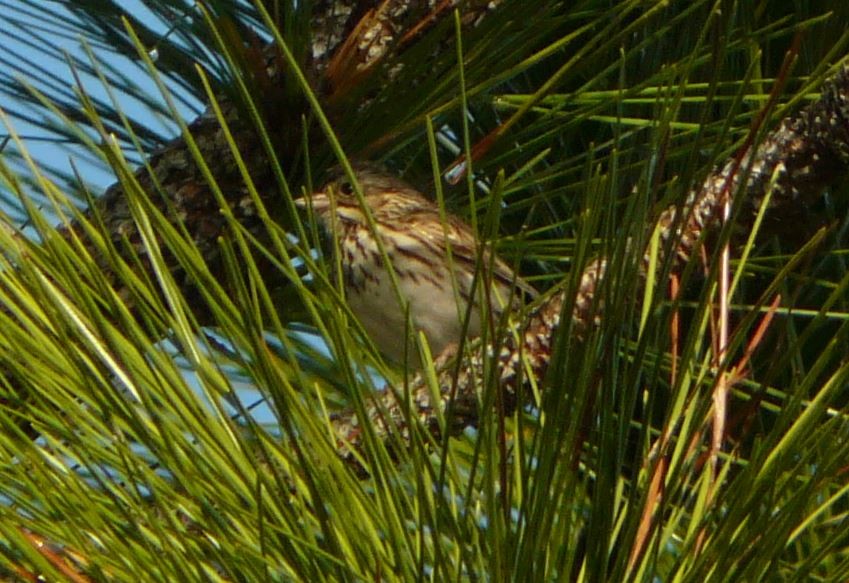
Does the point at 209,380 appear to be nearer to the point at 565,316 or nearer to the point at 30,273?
the point at 30,273

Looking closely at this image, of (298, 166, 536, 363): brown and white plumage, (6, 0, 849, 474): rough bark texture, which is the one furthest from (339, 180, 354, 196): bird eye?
(6, 0, 849, 474): rough bark texture

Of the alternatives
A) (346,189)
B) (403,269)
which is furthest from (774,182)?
(346,189)

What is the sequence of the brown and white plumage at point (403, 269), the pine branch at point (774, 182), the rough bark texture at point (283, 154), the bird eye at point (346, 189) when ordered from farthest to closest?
1. the bird eye at point (346, 189)
2. the brown and white plumage at point (403, 269)
3. the rough bark texture at point (283, 154)
4. the pine branch at point (774, 182)

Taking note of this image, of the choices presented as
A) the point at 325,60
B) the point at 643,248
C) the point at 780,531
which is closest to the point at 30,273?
the point at 643,248

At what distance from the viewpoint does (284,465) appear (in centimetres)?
190

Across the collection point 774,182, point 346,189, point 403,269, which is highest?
point 774,182

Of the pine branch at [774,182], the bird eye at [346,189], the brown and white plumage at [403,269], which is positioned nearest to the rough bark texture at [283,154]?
the pine branch at [774,182]

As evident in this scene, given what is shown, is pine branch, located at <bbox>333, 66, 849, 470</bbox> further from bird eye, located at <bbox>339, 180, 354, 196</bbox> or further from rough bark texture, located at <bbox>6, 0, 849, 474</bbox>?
bird eye, located at <bbox>339, 180, 354, 196</bbox>

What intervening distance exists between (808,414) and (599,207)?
0.38 m

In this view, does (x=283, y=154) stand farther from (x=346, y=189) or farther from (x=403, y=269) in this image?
(x=346, y=189)

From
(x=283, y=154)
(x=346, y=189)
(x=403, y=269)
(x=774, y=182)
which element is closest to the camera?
(x=774, y=182)

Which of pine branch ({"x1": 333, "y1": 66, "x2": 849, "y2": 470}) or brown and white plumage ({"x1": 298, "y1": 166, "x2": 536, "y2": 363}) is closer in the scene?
pine branch ({"x1": 333, "y1": 66, "x2": 849, "y2": 470})

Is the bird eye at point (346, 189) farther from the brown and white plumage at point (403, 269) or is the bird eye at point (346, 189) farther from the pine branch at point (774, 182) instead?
the pine branch at point (774, 182)

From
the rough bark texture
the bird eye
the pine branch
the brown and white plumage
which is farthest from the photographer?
the bird eye
